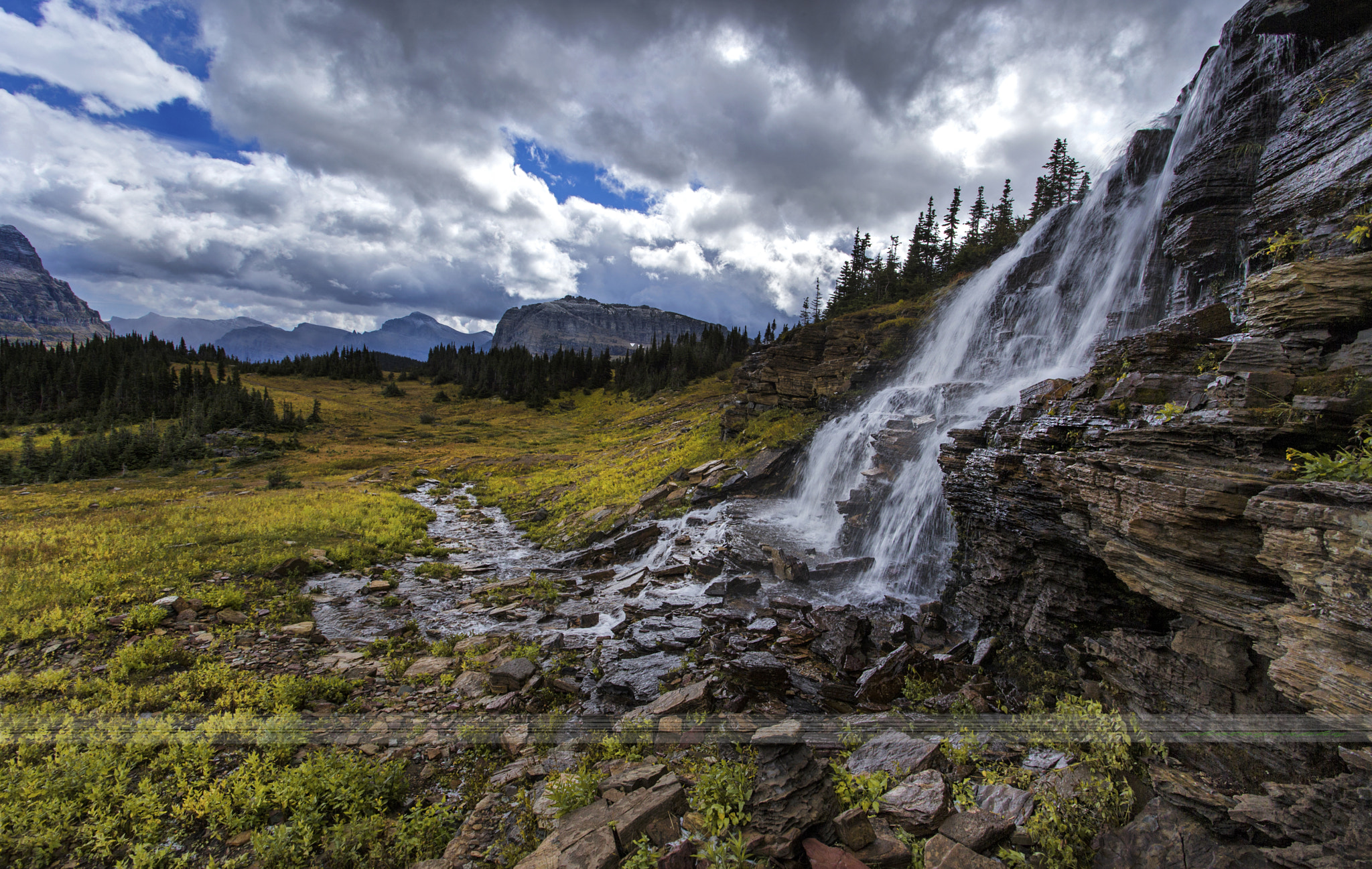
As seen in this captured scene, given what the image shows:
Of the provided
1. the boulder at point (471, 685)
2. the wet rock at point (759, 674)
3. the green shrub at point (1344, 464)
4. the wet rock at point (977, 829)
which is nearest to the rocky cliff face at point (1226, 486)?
the green shrub at point (1344, 464)

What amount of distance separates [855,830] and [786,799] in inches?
33.7

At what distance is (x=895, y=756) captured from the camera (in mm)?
7871

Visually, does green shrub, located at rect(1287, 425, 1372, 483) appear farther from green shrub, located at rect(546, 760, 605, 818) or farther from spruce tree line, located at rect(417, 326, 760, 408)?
spruce tree line, located at rect(417, 326, 760, 408)

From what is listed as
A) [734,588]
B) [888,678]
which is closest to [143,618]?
[734,588]

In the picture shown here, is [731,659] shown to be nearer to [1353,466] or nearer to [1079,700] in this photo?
[1079,700]

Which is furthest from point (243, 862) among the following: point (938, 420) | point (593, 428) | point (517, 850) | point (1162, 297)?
point (593, 428)

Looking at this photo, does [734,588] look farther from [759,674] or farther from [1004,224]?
[1004,224]

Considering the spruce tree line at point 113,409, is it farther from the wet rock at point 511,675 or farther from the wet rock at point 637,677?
the wet rock at point 637,677

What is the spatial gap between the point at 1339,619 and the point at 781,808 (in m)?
7.03

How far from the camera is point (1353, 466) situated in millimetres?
6281

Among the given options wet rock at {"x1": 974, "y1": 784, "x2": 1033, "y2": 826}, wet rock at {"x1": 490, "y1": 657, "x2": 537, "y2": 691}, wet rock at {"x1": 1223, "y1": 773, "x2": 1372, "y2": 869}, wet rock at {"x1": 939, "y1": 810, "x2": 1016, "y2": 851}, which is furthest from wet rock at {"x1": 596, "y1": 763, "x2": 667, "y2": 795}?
wet rock at {"x1": 1223, "y1": 773, "x2": 1372, "y2": 869}

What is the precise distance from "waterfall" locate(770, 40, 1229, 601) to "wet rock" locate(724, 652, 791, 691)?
631 cm

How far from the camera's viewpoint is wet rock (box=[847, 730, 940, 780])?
751cm

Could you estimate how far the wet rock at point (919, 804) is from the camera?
6.04 metres
